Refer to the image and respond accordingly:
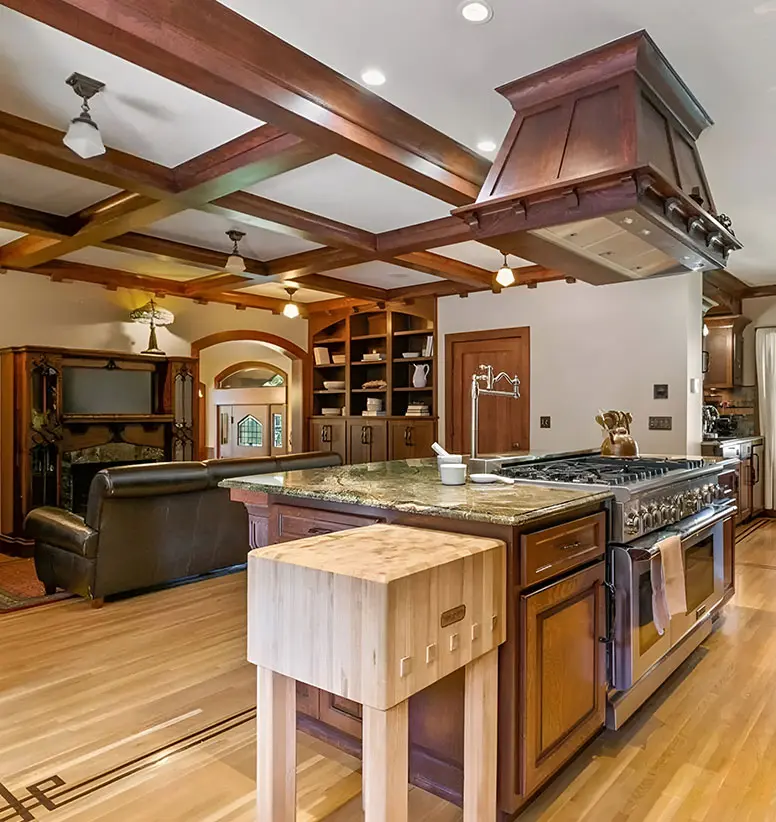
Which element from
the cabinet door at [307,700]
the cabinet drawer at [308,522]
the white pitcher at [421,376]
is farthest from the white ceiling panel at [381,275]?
the cabinet door at [307,700]

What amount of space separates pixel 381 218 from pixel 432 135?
1522mm

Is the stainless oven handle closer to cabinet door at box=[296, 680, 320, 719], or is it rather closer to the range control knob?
the range control knob

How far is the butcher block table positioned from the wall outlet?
4.18 m

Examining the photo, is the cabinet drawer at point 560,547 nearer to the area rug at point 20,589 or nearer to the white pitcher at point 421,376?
the area rug at point 20,589

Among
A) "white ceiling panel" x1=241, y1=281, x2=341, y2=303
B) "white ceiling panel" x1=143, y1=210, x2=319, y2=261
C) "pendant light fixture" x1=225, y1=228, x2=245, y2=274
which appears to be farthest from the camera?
"white ceiling panel" x1=241, y1=281, x2=341, y2=303

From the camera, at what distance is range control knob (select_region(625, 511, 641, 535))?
7.59 ft

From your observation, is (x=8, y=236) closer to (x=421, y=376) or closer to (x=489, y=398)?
(x=421, y=376)

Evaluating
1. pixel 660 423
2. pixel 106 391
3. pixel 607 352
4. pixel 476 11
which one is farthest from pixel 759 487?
pixel 106 391

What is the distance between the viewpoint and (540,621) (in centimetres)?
194

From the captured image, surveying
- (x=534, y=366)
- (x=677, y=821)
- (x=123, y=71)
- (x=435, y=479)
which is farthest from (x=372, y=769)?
(x=534, y=366)

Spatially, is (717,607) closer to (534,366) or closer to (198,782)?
(198,782)

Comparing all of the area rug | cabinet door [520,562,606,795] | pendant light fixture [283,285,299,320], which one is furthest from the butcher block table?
pendant light fixture [283,285,299,320]

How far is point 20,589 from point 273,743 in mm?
3312

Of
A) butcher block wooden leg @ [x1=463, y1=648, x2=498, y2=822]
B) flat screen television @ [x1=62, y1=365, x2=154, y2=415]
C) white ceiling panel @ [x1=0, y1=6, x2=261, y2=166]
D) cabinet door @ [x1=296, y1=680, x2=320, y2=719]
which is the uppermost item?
white ceiling panel @ [x1=0, y1=6, x2=261, y2=166]
